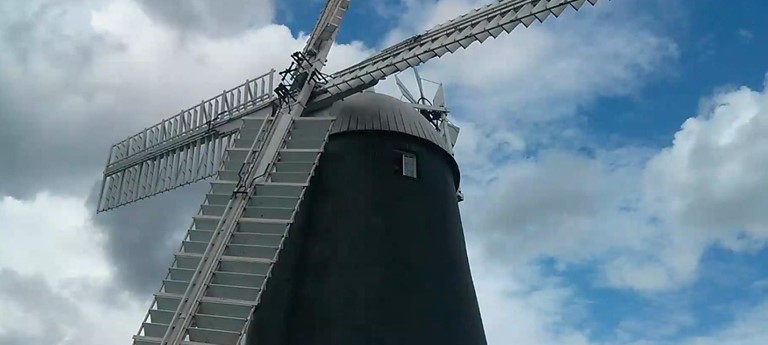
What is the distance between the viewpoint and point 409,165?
41.4 ft

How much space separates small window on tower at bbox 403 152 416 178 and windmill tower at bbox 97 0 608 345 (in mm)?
24

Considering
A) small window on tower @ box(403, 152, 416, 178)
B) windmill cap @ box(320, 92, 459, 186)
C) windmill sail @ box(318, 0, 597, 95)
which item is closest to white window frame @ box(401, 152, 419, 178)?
small window on tower @ box(403, 152, 416, 178)

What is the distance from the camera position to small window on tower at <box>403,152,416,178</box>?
41.1 ft

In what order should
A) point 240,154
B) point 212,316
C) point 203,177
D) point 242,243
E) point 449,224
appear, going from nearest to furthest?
point 212,316
point 242,243
point 240,154
point 449,224
point 203,177

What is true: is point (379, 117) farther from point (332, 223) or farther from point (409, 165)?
point (332, 223)

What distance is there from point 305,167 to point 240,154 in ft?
4.45

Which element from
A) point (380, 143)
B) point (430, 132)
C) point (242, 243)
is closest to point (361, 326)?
point (242, 243)

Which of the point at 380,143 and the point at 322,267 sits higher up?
the point at 380,143

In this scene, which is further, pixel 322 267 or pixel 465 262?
pixel 465 262

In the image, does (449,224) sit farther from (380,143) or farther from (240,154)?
(240,154)

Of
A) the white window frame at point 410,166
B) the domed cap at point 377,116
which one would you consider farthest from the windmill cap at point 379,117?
the white window frame at point 410,166

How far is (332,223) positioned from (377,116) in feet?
6.91

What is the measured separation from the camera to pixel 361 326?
1091 centimetres

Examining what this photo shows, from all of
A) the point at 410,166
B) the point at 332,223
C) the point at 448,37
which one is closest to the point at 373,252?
the point at 332,223
